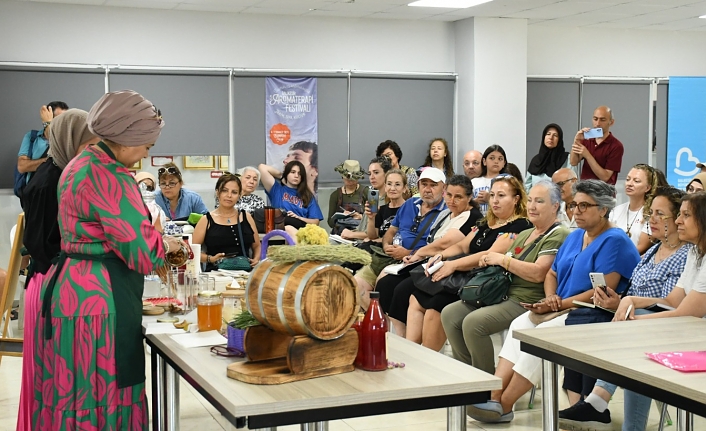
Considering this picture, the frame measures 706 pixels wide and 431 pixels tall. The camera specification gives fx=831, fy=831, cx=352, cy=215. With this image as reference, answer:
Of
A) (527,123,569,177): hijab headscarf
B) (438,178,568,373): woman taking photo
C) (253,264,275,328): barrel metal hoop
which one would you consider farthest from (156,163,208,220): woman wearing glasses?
(253,264,275,328): barrel metal hoop

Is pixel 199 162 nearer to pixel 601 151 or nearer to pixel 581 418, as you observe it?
pixel 601 151

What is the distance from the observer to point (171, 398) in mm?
2842

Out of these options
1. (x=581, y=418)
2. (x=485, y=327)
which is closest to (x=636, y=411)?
(x=581, y=418)

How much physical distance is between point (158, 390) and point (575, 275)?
2.16 m

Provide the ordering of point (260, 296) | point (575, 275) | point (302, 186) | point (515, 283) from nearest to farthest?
point (260, 296), point (575, 275), point (515, 283), point (302, 186)

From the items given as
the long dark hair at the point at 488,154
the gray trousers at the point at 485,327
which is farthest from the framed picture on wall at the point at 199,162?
the gray trousers at the point at 485,327

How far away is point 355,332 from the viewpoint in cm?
226

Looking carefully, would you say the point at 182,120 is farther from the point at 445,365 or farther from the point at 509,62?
the point at 445,365

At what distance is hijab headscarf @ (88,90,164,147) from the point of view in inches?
106

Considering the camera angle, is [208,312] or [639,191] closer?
[208,312]

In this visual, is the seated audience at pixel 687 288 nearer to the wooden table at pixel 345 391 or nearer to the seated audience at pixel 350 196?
the wooden table at pixel 345 391

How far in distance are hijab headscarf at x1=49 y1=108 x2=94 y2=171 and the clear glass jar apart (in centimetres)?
74

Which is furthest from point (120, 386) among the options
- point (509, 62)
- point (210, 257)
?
point (509, 62)

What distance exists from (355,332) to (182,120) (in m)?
6.74
